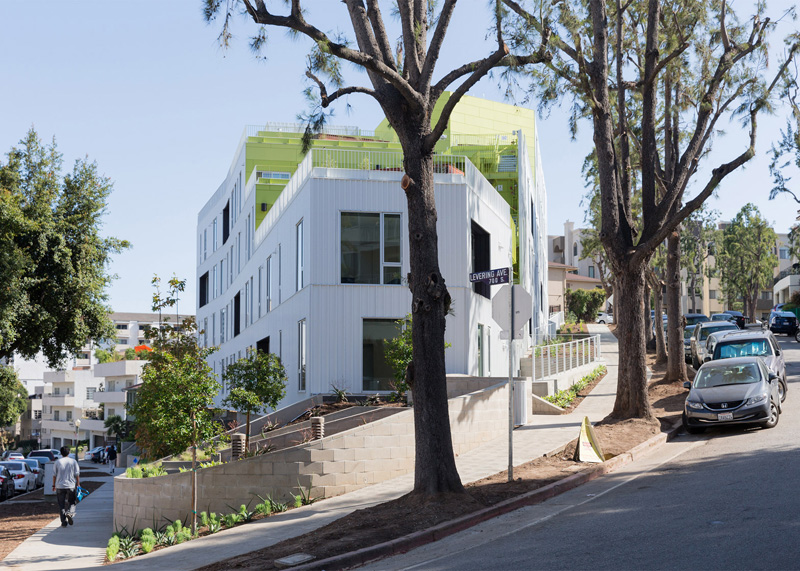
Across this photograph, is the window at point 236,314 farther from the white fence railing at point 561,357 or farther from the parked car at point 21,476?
the white fence railing at point 561,357

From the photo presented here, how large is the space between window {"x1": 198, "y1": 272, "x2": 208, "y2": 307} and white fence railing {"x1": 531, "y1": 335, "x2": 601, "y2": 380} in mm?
29101

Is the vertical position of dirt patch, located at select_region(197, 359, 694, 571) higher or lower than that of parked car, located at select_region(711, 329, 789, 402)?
lower

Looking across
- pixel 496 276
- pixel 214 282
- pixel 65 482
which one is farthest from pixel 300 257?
pixel 214 282

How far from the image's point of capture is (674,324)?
82.2 feet

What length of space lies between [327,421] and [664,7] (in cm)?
1334

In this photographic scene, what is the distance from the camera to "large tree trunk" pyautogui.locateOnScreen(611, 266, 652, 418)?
1766 centimetres

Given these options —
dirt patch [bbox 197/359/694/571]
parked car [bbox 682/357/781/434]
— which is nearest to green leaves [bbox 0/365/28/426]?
dirt patch [bbox 197/359/694/571]

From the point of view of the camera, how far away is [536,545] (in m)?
8.46

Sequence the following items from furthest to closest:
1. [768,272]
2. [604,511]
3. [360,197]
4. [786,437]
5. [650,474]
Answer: [768,272] < [360,197] < [786,437] < [650,474] < [604,511]

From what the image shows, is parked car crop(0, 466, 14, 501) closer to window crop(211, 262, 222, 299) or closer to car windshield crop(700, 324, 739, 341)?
window crop(211, 262, 222, 299)

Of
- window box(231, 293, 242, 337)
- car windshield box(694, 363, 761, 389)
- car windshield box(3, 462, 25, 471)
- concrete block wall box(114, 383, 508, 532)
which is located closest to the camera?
concrete block wall box(114, 383, 508, 532)

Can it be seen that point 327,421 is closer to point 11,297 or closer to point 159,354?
point 159,354

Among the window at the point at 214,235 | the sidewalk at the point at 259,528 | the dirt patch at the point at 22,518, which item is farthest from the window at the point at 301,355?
the window at the point at 214,235

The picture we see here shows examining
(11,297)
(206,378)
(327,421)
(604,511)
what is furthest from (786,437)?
(11,297)
